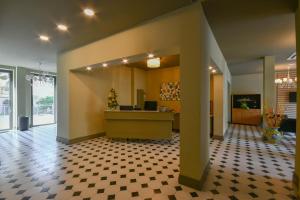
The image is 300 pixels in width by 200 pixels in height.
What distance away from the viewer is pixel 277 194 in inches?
103

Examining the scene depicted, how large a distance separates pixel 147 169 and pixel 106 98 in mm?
4020

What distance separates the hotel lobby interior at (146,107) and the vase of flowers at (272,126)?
0.04 m

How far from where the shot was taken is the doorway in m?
8.87

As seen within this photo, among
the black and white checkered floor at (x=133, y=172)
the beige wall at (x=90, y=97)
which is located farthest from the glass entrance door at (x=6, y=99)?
the beige wall at (x=90, y=97)

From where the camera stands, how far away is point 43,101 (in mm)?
9375

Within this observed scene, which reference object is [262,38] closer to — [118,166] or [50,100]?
[118,166]

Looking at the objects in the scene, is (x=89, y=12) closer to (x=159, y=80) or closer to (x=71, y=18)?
(x=71, y=18)

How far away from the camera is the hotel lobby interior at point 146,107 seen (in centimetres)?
269

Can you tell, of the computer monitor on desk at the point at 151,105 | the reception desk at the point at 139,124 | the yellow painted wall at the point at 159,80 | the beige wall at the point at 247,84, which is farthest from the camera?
the beige wall at the point at 247,84

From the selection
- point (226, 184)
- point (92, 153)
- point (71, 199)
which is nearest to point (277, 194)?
point (226, 184)

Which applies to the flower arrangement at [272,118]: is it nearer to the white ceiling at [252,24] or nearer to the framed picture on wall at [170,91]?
the white ceiling at [252,24]

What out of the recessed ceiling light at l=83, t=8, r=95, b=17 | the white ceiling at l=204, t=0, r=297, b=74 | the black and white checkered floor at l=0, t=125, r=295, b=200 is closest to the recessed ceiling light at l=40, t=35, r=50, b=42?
the recessed ceiling light at l=83, t=8, r=95, b=17

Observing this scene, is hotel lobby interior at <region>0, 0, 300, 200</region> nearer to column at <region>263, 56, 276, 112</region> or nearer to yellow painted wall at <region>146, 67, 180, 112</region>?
column at <region>263, 56, 276, 112</region>

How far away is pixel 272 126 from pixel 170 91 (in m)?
4.23
